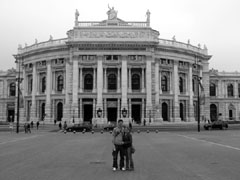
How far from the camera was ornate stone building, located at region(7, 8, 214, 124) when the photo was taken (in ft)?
213

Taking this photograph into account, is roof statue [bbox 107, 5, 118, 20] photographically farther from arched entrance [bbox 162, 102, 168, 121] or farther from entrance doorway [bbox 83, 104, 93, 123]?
arched entrance [bbox 162, 102, 168, 121]

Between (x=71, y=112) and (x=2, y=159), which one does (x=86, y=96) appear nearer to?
(x=71, y=112)

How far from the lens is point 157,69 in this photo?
6744cm

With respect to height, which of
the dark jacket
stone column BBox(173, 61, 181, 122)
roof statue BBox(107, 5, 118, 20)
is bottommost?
the dark jacket

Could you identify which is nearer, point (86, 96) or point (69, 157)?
point (69, 157)

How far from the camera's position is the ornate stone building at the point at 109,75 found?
65000mm

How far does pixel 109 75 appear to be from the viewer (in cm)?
6750

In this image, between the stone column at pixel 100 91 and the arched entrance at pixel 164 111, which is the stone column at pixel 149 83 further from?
the stone column at pixel 100 91

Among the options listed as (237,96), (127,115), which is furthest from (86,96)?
(237,96)

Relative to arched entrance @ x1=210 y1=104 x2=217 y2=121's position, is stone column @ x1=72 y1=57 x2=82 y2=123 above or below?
above

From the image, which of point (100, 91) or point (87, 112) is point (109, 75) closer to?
point (100, 91)

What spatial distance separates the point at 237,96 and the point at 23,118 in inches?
2285

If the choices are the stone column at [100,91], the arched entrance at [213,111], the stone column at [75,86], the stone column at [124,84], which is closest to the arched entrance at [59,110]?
the stone column at [75,86]

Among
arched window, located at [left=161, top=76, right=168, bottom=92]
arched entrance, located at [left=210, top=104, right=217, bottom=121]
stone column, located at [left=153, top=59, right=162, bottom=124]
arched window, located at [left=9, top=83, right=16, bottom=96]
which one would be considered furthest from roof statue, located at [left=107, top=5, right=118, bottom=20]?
arched entrance, located at [left=210, top=104, right=217, bottom=121]
